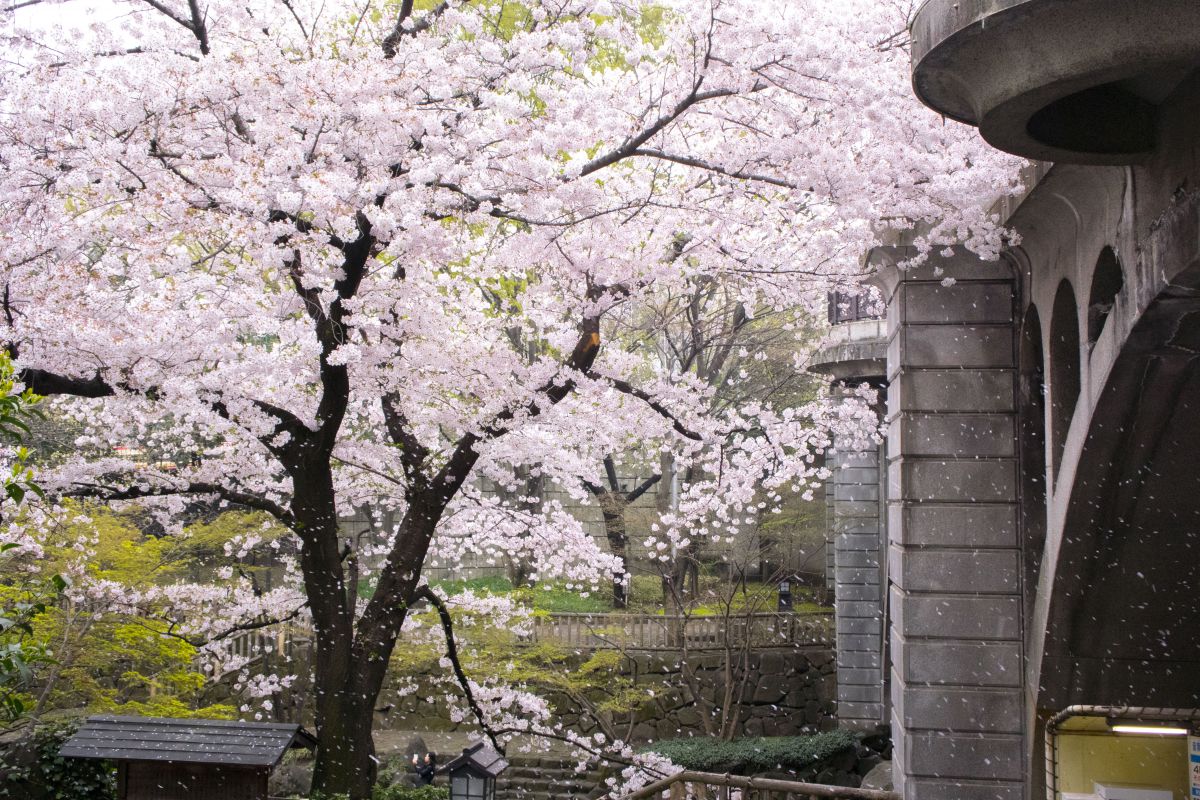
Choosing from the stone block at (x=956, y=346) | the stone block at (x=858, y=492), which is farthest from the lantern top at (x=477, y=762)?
the stone block at (x=858, y=492)

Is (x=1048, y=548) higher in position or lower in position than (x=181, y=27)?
lower

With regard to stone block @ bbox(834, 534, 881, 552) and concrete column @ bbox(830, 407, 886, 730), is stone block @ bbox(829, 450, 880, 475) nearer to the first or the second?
concrete column @ bbox(830, 407, 886, 730)

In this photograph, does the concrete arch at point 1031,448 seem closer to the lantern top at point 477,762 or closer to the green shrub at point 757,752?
the lantern top at point 477,762

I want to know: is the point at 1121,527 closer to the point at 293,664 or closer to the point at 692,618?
the point at 692,618

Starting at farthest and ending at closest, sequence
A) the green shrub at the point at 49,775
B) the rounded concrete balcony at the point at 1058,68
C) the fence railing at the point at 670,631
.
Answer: the fence railing at the point at 670,631, the green shrub at the point at 49,775, the rounded concrete balcony at the point at 1058,68

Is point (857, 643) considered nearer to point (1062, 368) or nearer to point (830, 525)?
point (830, 525)

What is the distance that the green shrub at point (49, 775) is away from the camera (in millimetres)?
10547

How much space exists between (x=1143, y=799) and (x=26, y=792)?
1028cm

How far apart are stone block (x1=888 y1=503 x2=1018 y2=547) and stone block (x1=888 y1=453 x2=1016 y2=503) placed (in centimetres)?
6

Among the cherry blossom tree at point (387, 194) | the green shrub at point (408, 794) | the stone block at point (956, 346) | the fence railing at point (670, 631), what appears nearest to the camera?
the cherry blossom tree at point (387, 194)

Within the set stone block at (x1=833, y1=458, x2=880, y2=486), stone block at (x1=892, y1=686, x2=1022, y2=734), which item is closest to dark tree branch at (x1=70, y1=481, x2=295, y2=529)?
stone block at (x1=892, y1=686, x2=1022, y2=734)

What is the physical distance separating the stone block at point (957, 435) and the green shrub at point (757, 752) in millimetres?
10160

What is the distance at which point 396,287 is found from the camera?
8273 millimetres

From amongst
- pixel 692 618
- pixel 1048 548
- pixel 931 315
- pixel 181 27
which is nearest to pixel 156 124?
pixel 181 27
